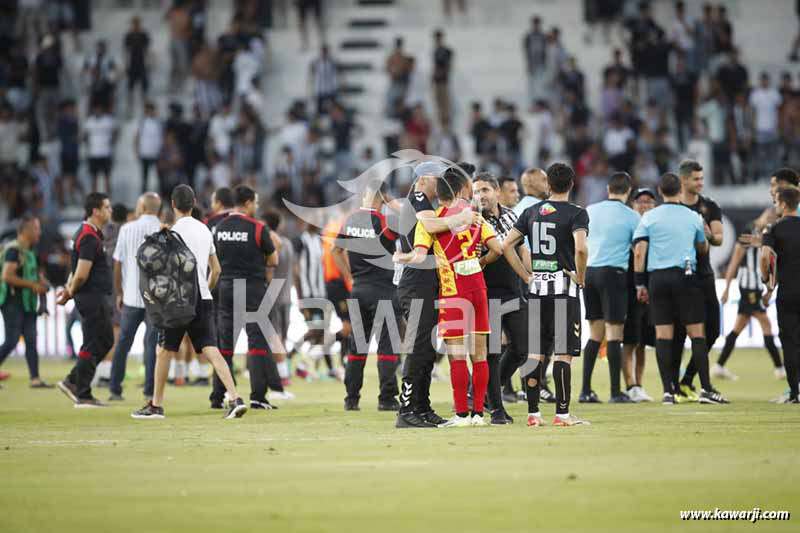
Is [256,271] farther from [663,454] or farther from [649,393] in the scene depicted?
[663,454]

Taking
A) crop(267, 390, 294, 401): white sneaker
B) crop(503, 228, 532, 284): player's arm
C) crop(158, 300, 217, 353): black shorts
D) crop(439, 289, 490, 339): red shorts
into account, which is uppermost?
crop(503, 228, 532, 284): player's arm

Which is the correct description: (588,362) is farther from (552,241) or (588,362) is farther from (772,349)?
(772,349)

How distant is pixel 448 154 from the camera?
30938mm

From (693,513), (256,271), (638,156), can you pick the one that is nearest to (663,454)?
(693,513)

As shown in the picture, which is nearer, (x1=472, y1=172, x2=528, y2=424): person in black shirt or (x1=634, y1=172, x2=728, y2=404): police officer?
(x1=472, y1=172, x2=528, y2=424): person in black shirt

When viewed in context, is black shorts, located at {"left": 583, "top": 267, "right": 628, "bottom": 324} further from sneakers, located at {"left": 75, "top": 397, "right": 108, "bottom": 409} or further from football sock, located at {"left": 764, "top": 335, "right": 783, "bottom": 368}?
sneakers, located at {"left": 75, "top": 397, "right": 108, "bottom": 409}

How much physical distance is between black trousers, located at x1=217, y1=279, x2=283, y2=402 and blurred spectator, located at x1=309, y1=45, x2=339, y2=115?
18700mm

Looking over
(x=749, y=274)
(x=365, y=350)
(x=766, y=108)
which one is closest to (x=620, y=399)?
(x=365, y=350)

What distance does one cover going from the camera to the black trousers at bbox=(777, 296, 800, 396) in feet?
46.1

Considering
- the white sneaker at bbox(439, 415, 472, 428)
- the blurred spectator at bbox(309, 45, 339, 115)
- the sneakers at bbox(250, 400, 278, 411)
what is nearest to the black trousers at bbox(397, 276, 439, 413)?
the white sneaker at bbox(439, 415, 472, 428)

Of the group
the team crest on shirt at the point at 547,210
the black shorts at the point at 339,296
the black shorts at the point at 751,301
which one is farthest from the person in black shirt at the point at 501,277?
the black shorts at the point at 751,301

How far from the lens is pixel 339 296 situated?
18.7 meters

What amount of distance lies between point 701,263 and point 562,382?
3518 mm

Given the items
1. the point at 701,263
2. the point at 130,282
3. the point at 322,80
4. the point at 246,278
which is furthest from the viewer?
the point at 322,80
